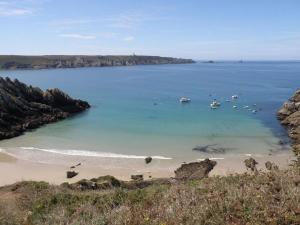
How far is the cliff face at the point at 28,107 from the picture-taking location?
4344 cm

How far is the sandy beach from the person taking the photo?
27.3 metres

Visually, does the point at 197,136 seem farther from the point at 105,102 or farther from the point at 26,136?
the point at 105,102

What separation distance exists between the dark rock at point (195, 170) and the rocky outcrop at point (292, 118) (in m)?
11.2

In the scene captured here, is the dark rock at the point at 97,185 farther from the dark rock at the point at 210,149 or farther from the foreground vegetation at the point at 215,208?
the dark rock at the point at 210,149

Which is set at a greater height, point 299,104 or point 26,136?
point 299,104

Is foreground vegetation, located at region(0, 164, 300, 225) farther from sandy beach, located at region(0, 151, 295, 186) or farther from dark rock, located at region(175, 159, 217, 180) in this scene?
sandy beach, located at region(0, 151, 295, 186)

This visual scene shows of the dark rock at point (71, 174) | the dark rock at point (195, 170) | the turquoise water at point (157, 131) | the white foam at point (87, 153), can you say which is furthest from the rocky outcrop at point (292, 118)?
the dark rock at point (71, 174)

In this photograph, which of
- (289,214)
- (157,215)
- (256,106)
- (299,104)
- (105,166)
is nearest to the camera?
(289,214)

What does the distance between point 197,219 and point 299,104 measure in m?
44.8

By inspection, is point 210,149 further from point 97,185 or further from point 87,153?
point 97,185

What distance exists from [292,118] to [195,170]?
22.2m

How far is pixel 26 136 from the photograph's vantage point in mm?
40688

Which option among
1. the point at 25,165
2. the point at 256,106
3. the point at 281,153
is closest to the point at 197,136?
the point at 281,153

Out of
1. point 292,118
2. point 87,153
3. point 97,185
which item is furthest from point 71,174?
point 292,118
